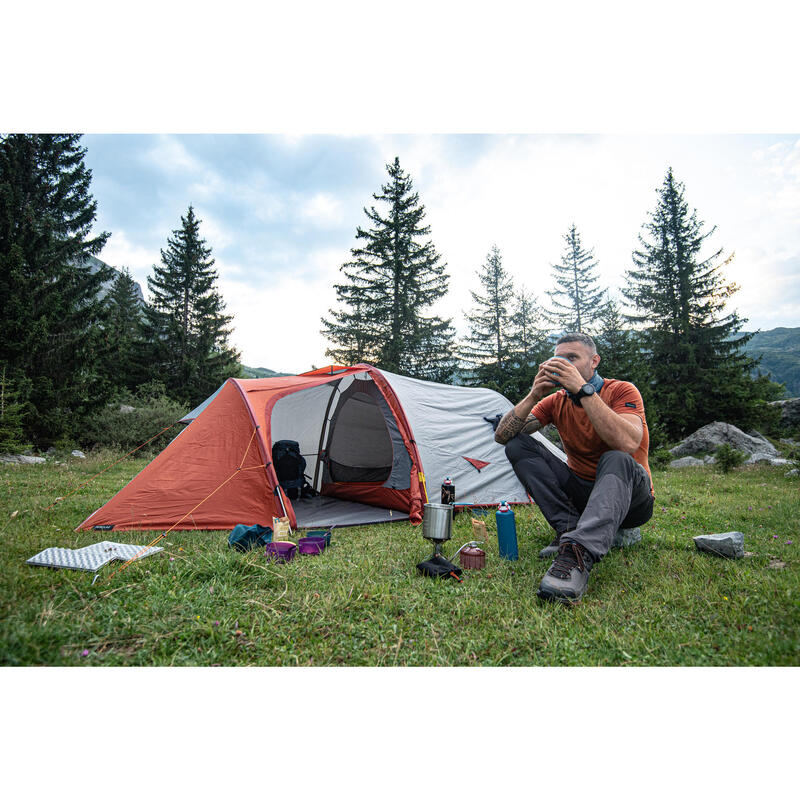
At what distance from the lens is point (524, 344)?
19656 millimetres

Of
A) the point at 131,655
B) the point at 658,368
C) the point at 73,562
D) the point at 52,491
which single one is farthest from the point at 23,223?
the point at 658,368

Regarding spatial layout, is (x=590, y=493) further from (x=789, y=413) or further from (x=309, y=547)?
(x=789, y=413)

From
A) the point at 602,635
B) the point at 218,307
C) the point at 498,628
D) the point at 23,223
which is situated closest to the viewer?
the point at 602,635

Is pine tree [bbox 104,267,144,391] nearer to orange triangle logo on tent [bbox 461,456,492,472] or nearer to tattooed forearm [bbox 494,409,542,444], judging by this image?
orange triangle logo on tent [bbox 461,456,492,472]

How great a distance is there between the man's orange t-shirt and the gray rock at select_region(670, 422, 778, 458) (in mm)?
8929

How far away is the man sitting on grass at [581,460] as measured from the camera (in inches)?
80.7

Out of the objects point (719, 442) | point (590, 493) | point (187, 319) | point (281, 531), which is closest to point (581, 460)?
point (590, 493)

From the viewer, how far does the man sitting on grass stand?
2.05 metres

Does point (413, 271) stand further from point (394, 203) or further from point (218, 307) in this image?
point (218, 307)

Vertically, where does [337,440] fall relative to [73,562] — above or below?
above

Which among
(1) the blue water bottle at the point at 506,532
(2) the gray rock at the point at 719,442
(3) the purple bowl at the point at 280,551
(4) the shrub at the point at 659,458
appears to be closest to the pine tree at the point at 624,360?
(2) the gray rock at the point at 719,442

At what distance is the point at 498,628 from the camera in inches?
71.4

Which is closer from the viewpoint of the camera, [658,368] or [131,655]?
[131,655]

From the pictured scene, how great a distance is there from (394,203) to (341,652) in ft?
65.4
